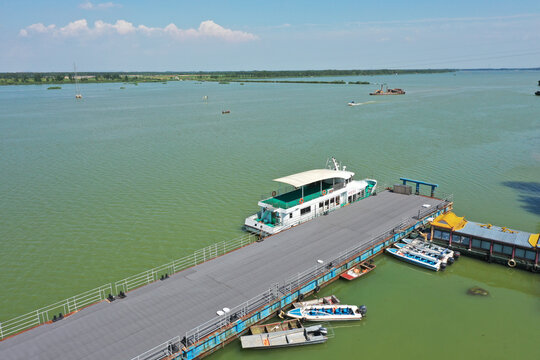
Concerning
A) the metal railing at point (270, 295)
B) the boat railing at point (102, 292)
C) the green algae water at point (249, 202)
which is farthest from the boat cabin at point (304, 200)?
the metal railing at point (270, 295)

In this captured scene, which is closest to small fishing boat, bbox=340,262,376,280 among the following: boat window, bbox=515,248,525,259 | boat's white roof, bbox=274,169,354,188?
boat's white roof, bbox=274,169,354,188

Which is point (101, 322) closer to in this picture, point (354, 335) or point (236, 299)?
point (236, 299)

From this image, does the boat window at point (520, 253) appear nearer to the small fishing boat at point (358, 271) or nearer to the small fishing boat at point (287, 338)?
the small fishing boat at point (358, 271)

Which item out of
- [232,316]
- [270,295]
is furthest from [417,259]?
[232,316]

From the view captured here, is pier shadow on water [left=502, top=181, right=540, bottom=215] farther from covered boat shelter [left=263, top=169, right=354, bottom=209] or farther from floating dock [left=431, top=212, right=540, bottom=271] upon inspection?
covered boat shelter [left=263, top=169, right=354, bottom=209]

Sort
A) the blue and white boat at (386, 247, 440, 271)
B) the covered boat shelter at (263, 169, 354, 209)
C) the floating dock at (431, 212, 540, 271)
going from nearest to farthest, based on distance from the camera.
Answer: the floating dock at (431, 212, 540, 271) < the blue and white boat at (386, 247, 440, 271) < the covered boat shelter at (263, 169, 354, 209)

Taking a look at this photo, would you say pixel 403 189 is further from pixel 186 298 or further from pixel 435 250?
pixel 186 298
